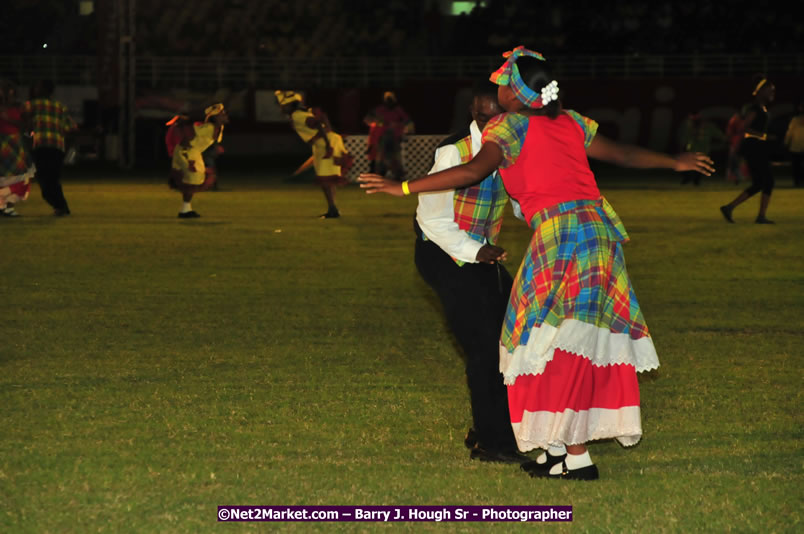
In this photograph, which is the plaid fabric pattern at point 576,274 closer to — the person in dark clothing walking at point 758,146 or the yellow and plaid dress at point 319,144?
the person in dark clothing walking at point 758,146

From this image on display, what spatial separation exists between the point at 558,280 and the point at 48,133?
16.9 meters

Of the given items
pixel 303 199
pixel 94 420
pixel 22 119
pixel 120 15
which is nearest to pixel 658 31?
pixel 120 15

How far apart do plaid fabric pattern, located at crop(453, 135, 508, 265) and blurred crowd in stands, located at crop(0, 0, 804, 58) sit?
47.7 meters

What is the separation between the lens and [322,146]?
22.3m

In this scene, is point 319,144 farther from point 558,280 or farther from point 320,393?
point 558,280

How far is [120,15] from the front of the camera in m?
38.3

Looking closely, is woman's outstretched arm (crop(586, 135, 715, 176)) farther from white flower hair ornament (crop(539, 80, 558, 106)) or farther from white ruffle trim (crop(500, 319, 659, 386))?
white ruffle trim (crop(500, 319, 659, 386))

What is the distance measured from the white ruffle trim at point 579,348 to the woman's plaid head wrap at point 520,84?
915 mm

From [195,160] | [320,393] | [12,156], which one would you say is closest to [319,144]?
[195,160]

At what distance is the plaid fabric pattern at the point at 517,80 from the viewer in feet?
19.6

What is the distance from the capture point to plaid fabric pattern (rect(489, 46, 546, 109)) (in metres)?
5.99

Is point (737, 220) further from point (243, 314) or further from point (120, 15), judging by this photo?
point (120, 15)

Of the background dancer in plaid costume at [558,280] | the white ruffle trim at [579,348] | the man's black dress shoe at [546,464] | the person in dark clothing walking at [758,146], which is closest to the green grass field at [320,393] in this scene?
the man's black dress shoe at [546,464]

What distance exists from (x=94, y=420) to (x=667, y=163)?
323 centimetres
